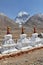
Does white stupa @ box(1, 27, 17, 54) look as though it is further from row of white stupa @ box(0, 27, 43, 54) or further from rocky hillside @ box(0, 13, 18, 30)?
rocky hillside @ box(0, 13, 18, 30)

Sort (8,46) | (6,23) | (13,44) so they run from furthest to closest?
(6,23)
(13,44)
(8,46)

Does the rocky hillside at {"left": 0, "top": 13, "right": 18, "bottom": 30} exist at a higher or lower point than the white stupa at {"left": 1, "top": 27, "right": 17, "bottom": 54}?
higher

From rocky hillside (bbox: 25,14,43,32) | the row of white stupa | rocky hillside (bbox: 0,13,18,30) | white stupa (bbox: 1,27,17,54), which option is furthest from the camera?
rocky hillside (bbox: 25,14,43,32)

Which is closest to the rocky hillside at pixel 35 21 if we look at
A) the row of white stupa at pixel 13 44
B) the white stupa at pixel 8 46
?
the row of white stupa at pixel 13 44

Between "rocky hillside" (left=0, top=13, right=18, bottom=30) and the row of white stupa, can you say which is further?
"rocky hillside" (left=0, top=13, right=18, bottom=30)

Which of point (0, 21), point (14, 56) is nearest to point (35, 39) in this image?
point (14, 56)

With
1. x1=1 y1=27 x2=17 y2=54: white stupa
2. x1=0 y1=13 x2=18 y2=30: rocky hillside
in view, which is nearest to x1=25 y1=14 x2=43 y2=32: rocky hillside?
x1=0 y1=13 x2=18 y2=30: rocky hillside

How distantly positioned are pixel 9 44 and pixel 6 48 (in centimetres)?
59

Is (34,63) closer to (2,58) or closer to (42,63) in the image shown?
(42,63)

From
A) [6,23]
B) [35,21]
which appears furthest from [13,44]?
[35,21]

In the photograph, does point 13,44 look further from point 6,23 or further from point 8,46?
point 6,23

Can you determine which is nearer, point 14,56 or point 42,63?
point 42,63

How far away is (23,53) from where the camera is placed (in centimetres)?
1146

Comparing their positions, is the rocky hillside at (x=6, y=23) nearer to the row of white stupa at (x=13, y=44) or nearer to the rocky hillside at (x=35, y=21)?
the rocky hillside at (x=35, y=21)
